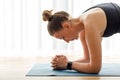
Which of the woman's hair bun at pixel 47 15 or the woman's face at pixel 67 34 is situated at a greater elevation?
the woman's hair bun at pixel 47 15

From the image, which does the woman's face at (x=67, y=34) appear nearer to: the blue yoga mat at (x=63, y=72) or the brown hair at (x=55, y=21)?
the brown hair at (x=55, y=21)

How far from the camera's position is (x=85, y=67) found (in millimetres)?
1835

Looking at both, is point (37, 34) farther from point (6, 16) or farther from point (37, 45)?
point (6, 16)

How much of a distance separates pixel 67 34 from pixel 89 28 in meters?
0.17

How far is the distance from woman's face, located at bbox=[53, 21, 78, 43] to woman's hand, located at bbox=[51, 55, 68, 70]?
0.42 feet

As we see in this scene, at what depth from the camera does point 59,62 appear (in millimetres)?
1918

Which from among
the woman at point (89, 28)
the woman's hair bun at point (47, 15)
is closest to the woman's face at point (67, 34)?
the woman at point (89, 28)

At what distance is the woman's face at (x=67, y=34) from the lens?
72.3 inches

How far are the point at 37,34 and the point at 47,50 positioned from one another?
0.21m

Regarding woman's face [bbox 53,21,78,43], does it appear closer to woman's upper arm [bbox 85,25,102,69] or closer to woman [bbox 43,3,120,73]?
woman [bbox 43,3,120,73]

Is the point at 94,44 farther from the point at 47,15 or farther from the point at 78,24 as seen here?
the point at 47,15

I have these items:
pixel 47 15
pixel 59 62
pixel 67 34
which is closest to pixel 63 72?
pixel 59 62

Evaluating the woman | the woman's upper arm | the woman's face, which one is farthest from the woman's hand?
the woman's upper arm

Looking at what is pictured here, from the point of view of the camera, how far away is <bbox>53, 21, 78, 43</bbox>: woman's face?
1.84 meters
